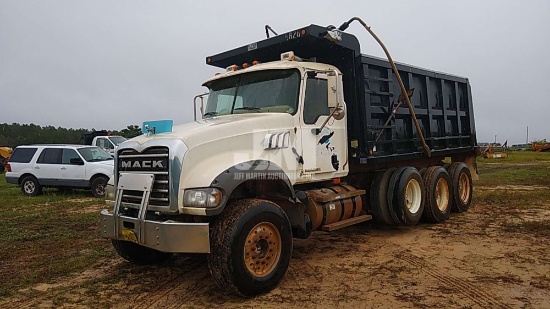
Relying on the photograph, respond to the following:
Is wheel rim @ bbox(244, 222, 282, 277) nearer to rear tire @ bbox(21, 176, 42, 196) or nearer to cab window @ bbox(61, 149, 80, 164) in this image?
cab window @ bbox(61, 149, 80, 164)

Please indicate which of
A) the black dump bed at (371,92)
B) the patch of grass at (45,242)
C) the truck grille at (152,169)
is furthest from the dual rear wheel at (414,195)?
the patch of grass at (45,242)

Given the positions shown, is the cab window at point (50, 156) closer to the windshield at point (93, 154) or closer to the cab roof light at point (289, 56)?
the windshield at point (93, 154)

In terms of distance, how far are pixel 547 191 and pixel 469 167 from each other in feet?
12.3

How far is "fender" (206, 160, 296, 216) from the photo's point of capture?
4.21 metres

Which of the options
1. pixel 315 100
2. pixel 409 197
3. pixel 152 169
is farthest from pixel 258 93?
pixel 409 197

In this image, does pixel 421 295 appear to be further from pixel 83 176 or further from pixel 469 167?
pixel 83 176

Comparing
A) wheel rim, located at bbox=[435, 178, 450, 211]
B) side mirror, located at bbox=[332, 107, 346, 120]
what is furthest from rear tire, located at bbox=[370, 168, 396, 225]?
wheel rim, located at bbox=[435, 178, 450, 211]

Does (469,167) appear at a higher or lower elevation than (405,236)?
higher

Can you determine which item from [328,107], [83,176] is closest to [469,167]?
[328,107]

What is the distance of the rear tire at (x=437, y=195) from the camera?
7812 millimetres

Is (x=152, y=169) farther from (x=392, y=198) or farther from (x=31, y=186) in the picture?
(x=31, y=186)

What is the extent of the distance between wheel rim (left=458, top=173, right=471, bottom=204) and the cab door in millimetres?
4548

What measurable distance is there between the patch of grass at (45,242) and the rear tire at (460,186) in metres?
6.99

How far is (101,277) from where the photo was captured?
5164 mm
